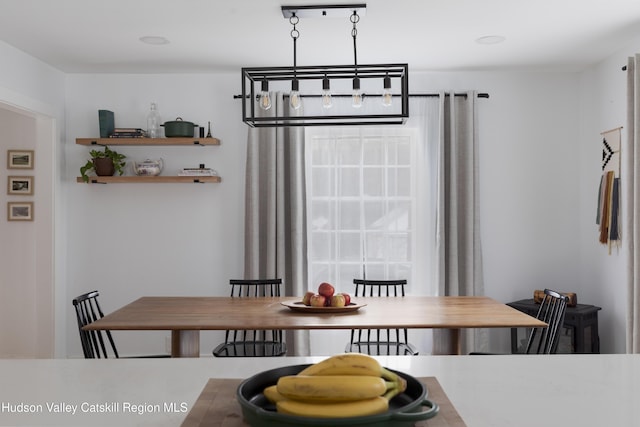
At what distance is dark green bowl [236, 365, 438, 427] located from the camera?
2.79 feet

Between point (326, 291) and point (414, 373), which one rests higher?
point (414, 373)

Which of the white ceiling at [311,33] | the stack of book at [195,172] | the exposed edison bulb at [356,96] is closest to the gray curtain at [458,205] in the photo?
the white ceiling at [311,33]

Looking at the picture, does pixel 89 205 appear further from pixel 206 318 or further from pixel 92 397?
pixel 92 397

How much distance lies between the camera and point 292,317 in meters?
3.33

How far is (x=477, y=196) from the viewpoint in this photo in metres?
5.11

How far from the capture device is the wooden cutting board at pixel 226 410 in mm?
990

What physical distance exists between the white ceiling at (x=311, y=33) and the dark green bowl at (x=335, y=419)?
2866 millimetres

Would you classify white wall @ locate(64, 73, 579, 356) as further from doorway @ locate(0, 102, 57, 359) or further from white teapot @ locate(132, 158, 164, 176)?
doorway @ locate(0, 102, 57, 359)

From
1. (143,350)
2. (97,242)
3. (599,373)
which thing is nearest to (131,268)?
(97,242)

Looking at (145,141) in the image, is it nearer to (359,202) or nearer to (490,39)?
(359,202)

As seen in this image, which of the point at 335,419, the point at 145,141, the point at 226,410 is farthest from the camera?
the point at 145,141

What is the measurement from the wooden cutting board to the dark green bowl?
0.13 feet

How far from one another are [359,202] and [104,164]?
217cm

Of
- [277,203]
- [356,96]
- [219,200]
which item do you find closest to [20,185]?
[219,200]
